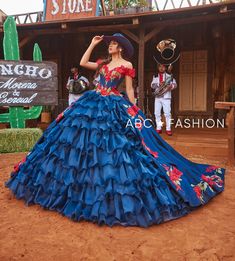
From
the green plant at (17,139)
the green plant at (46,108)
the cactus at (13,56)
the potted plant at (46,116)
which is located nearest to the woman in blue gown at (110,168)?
the green plant at (17,139)

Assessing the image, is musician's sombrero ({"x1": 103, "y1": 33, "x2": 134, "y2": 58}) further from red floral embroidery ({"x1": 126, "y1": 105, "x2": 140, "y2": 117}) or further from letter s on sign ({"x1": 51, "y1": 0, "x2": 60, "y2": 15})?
letter s on sign ({"x1": 51, "y1": 0, "x2": 60, "y2": 15})

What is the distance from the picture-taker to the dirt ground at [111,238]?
6.73 feet

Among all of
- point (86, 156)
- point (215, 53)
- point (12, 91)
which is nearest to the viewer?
point (86, 156)

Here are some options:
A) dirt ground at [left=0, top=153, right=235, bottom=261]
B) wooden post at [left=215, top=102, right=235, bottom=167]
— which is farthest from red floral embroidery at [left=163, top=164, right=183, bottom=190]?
wooden post at [left=215, top=102, right=235, bottom=167]

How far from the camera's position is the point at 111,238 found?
2.29 meters

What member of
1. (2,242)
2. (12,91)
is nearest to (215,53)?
(12,91)

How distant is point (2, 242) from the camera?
7.30 ft

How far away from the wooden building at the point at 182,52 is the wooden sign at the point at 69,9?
28.6 inches

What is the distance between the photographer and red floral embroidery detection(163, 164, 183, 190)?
2.82 m

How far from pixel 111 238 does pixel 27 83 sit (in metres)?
5.05

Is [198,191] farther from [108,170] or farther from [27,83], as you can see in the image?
[27,83]

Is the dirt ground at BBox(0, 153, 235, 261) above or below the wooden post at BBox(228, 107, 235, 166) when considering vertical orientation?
below

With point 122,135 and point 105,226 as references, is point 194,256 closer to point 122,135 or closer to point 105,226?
point 105,226

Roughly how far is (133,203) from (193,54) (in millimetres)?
8859
